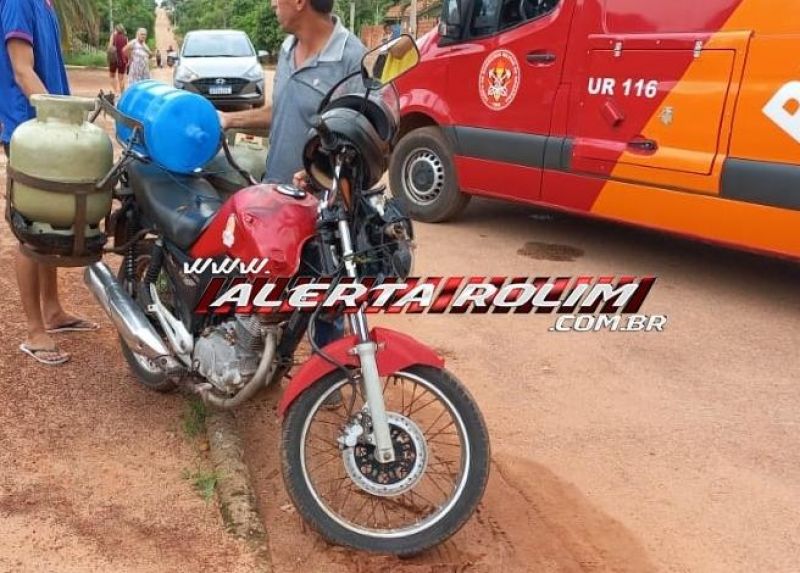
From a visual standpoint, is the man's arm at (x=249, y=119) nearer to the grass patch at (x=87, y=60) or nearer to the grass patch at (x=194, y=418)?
the grass patch at (x=194, y=418)

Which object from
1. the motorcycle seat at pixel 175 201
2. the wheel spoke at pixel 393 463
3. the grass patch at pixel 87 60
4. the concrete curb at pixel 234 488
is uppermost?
the motorcycle seat at pixel 175 201

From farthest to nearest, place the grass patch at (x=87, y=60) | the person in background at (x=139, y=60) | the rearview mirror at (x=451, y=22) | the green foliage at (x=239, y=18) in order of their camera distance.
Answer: the green foliage at (x=239, y=18) → the grass patch at (x=87, y=60) → the person in background at (x=139, y=60) → the rearview mirror at (x=451, y=22)

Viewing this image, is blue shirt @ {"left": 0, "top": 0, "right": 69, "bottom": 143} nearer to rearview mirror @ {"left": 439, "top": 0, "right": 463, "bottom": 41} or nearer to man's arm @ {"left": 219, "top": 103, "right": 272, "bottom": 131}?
man's arm @ {"left": 219, "top": 103, "right": 272, "bottom": 131}

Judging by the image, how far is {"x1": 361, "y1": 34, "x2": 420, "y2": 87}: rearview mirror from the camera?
260 centimetres

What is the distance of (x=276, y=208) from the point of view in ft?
9.38

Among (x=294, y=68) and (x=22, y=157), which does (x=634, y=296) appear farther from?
(x=22, y=157)

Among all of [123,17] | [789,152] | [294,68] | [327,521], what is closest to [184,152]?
[294,68]

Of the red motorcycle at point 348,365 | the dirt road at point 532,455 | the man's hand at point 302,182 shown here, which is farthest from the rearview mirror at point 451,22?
the man's hand at point 302,182

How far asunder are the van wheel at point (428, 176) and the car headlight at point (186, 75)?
9.24 m

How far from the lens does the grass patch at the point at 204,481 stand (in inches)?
119

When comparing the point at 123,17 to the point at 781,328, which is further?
the point at 123,17

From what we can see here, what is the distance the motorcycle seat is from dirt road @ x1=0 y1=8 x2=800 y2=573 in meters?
0.86

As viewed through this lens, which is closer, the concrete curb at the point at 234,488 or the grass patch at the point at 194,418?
the concrete curb at the point at 234,488

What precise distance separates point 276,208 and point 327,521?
1.07 metres
